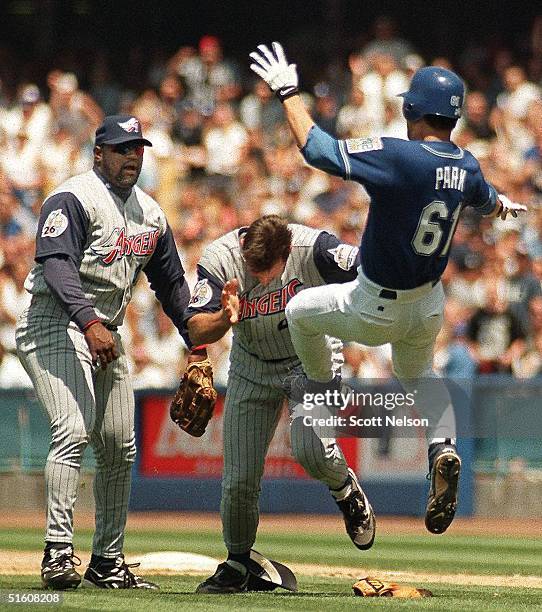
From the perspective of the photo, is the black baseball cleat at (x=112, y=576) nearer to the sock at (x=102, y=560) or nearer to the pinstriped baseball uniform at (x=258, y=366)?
the sock at (x=102, y=560)

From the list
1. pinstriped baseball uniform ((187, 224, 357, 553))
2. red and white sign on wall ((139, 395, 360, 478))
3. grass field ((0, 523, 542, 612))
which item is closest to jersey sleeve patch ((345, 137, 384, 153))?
pinstriped baseball uniform ((187, 224, 357, 553))

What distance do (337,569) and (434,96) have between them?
13.4 ft

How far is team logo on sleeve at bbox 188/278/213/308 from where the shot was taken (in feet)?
24.3

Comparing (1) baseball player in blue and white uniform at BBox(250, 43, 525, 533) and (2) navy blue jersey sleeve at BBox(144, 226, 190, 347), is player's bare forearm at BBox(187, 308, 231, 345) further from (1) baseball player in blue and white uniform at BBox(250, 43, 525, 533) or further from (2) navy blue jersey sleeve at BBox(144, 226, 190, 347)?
(2) navy blue jersey sleeve at BBox(144, 226, 190, 347)

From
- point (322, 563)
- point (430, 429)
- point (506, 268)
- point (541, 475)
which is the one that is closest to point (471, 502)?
point (541, 475)

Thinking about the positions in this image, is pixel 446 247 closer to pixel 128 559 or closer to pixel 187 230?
pixel 128 559

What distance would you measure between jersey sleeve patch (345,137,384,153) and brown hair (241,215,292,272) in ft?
2.97

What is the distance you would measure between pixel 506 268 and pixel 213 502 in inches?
147

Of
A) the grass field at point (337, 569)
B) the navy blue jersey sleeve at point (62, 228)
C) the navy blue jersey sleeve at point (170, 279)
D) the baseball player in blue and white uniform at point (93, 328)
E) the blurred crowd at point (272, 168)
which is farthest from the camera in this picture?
the blurred crowd at point (272, 168)

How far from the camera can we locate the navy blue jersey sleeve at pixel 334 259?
746 centimetres

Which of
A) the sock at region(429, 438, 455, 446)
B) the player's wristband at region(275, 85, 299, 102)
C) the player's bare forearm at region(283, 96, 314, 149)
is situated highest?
Result: the player's wristband at region(275, 85, 299, 102)

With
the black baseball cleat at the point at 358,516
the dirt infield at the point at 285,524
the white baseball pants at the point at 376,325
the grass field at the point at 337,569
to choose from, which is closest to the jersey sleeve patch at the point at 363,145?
the white baseball pants at the point at 376,325

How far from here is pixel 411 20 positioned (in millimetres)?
18734

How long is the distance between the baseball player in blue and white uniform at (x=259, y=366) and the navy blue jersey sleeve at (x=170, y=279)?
399 millimetres
